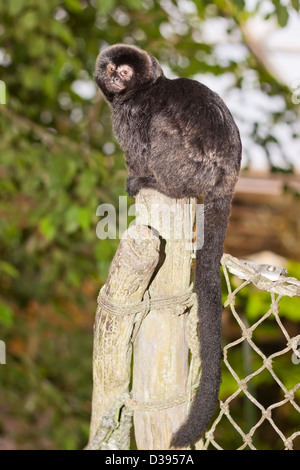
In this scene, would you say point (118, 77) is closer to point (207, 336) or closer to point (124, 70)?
point (124, 70)

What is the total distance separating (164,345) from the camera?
862 millimetres

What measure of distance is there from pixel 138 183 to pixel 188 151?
128 mm

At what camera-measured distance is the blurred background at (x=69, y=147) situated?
1.60 m

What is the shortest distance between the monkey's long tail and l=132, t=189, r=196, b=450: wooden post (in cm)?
3

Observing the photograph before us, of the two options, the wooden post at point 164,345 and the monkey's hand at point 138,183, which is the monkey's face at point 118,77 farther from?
the wooden post at point 164,345

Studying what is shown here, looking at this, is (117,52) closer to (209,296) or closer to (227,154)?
(227,154)

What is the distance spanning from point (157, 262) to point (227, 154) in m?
0.33

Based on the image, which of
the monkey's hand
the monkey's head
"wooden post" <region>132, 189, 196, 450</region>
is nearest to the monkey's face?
the monkey's head

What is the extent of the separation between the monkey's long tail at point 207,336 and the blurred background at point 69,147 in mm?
591

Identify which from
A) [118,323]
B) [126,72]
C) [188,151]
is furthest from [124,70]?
[118,323]

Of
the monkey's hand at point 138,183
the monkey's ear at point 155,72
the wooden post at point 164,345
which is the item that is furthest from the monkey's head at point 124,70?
the wooden post at point 164,345

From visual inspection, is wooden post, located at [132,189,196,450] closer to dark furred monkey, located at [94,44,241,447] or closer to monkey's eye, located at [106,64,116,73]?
dark furred monkey, located at [94,44,241,447]

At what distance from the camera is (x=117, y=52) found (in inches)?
45.4

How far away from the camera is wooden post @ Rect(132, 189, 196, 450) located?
2.81 ft
